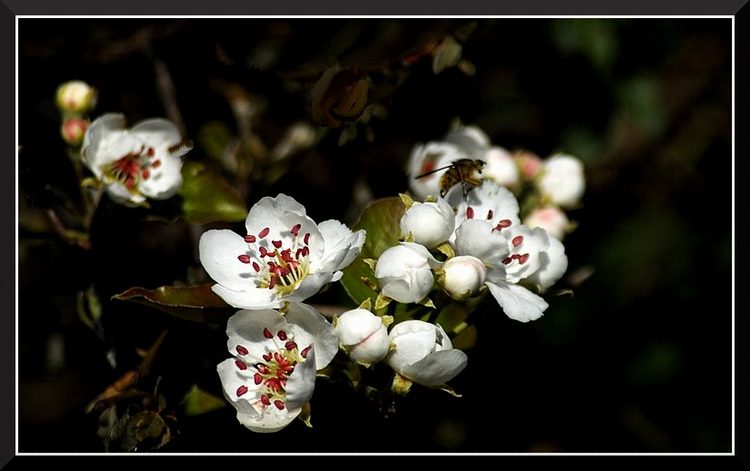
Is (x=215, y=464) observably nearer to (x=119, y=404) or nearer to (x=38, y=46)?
(x=119, y=404)

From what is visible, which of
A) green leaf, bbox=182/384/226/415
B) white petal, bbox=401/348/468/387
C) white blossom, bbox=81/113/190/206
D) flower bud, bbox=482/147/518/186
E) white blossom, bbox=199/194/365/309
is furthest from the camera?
flower bud, bbox=482/147/518/186

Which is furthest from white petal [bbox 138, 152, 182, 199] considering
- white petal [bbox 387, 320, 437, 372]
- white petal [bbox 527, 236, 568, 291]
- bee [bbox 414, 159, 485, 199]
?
white petal [bbox 527, 236, 568, 291]

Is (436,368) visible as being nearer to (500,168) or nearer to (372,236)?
(372,236)

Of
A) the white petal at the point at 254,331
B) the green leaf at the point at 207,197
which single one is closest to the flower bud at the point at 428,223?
the white petal at the point at 254,331

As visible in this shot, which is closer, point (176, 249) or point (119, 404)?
point (119, 404)

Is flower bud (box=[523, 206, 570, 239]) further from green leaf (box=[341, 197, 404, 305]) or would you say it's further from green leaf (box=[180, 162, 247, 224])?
green leaf (box=[180, 162, 247, 224])

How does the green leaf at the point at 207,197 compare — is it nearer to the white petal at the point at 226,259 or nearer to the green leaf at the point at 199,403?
the white petal at the point at 226,259

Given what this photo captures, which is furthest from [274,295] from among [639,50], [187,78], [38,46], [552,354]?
[639,50]
